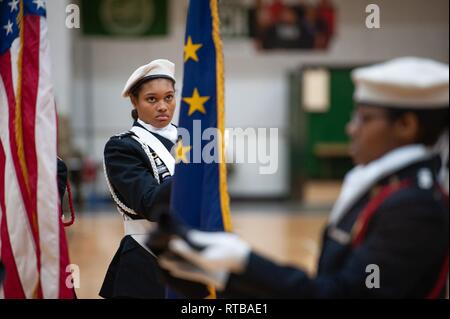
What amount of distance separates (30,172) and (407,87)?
1.45 metres

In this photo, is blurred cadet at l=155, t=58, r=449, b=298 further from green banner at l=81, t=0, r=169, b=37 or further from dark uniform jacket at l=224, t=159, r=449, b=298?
green banner at l=81, t=0, r=169, b=37

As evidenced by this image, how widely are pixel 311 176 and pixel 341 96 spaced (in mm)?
2061

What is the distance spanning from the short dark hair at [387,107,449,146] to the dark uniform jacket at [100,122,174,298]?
86cm

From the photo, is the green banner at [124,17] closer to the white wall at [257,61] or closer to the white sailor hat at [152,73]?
the white wall at [257,61]

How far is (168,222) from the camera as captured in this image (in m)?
1.29

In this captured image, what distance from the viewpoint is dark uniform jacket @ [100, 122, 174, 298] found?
188 cm

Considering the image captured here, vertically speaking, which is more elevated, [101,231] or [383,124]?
[383,124]

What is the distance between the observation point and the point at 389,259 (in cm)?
118

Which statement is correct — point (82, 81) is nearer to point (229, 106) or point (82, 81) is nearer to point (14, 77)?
point (229, 106)

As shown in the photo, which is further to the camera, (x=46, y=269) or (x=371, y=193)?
(x=46, y=269)

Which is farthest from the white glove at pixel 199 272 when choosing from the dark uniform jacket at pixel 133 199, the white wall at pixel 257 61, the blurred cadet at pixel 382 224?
the white wall at pixel 257 61

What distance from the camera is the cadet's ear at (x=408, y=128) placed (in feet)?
4.12

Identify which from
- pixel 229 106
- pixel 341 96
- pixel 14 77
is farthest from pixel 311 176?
pixel 14 77

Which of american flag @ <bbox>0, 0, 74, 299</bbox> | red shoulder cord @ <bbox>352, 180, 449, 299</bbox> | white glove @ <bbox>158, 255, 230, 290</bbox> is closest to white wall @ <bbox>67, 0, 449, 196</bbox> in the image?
american flag @ <bbox>0, 0, 74, 299</bbox>
